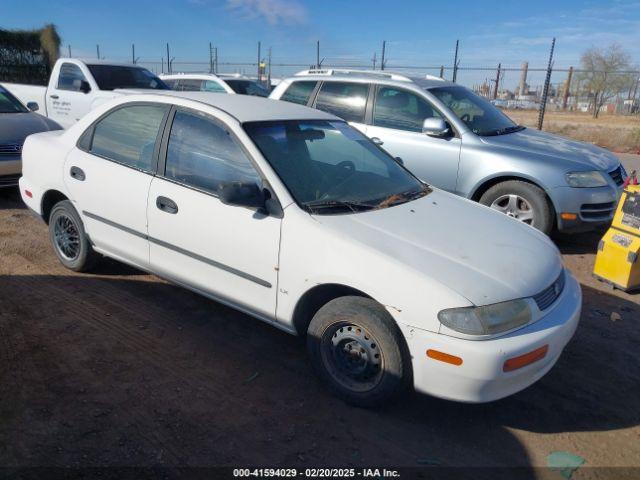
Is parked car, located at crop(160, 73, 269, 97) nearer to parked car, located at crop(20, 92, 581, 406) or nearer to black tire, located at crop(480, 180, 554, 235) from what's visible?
black tire, located at crop(480, 180, 554, 235)

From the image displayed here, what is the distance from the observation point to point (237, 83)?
12.3m

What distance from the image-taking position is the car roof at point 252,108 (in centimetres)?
366

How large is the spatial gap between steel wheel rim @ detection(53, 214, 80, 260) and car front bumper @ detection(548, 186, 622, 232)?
4732mm

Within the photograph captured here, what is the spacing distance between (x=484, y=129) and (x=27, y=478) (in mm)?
5719

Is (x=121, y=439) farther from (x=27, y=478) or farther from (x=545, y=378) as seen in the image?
(x=545, y=378)

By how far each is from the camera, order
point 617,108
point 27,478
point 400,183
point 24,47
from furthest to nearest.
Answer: point 617,108
point 24,47
point 400,183
point 27,478

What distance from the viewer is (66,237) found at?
15.0ft

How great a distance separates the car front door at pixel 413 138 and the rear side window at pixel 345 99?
20 cm

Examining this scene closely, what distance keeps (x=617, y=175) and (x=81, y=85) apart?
8779 millimetres

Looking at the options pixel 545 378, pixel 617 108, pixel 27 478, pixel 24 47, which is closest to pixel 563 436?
pixel 545 378

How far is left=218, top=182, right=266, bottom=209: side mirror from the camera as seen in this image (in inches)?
122

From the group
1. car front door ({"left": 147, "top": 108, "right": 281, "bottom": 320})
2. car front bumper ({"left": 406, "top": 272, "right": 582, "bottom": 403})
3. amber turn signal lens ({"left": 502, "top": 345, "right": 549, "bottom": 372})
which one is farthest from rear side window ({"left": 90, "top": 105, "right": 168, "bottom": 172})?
amber turn signal lens ({"left": 502, "top": 345, "right": 549, "bottom": 372})

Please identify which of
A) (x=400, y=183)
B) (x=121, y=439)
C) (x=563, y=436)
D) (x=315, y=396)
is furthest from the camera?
(x=400, y=183)

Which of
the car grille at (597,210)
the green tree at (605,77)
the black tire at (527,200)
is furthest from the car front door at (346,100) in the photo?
the green tree at (605,77)
